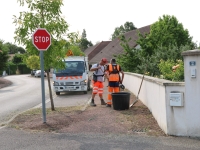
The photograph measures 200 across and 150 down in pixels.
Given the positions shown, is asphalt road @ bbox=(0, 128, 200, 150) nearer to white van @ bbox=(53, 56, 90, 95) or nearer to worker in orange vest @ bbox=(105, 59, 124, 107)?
worker in orange vest @ bbox=(105, 59, 124, 107)

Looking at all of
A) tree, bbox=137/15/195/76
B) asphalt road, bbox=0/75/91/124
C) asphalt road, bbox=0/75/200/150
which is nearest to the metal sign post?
asphalt road, bbox=0/75/200/150

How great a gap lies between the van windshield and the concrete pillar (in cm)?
1156

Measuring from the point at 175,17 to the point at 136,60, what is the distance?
15315 millimetres

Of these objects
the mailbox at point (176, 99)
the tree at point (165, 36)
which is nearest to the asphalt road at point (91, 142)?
the mailbox at point (176, 99)

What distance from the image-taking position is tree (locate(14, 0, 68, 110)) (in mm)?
9852

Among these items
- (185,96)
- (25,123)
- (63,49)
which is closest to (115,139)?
(185,96)

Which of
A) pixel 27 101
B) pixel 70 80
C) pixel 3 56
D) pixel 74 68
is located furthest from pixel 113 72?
pixel 3 56

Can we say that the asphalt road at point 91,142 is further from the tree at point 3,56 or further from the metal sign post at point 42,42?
the tree at point 3,56

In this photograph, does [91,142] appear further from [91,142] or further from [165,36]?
[165,36]

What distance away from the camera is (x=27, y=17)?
32.3ft

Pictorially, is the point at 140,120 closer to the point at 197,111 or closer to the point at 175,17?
the point at 197,111

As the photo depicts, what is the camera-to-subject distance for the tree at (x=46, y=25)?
32.3 ft

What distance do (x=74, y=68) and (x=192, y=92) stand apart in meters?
12.2

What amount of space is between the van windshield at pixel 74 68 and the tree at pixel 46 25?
720 cm
